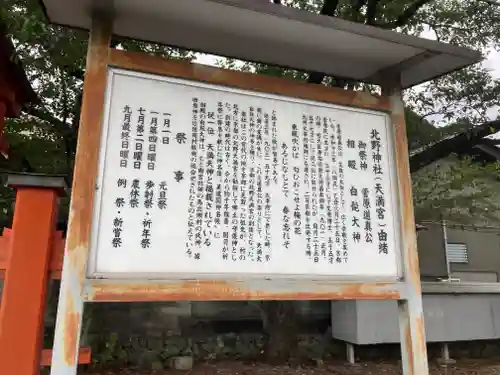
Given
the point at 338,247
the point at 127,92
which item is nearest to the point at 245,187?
the point at 338,247

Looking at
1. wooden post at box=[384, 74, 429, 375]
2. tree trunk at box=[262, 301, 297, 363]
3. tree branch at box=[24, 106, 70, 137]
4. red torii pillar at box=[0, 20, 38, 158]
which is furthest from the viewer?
tree trunk at box=[262, 301, 297, 363]

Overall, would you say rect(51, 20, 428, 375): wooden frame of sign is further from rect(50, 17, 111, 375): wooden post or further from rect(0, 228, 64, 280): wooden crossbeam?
rect(0, 228, 64, 280): wooden crossbeam

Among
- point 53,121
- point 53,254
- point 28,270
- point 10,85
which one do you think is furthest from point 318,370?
point 10,85

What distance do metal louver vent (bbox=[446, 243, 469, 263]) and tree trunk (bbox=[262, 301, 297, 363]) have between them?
571 cm

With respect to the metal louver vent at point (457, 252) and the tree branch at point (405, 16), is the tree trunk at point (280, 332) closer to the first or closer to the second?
the tree branch at point (405, 16)

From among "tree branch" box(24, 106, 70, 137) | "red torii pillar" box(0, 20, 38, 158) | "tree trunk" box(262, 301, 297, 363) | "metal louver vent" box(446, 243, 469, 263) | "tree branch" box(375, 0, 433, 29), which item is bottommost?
"tree trunk" box(262, 301, 297, 363)

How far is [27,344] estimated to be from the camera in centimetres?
240

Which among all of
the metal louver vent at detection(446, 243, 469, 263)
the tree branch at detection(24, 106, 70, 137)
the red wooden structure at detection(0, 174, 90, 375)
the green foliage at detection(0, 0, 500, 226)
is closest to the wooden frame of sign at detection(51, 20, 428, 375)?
the red wooden structure at detection(0, 174, 90, 375)

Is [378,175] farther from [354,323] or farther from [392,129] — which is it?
[354,323]

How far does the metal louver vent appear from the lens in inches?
418

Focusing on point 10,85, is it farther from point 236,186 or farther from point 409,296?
point 409,296

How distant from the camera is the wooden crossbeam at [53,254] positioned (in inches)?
100

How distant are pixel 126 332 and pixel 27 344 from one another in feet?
14.2

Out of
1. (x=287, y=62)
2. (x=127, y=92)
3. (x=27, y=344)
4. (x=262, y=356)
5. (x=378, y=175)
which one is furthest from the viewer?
(x=262, y=356)
